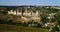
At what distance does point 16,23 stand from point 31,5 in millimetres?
425

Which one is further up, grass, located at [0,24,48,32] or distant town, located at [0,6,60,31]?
distant town, located at [0,6,60,31]

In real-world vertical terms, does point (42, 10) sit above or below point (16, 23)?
above

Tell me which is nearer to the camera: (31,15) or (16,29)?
(16,29)

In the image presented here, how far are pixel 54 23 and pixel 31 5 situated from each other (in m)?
0.52

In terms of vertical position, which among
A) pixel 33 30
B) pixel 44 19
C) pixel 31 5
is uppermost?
pixel 31 5

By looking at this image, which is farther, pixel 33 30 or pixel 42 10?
pixel 42 10

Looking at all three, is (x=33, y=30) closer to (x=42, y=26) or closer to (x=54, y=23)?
(x=42, y=26)

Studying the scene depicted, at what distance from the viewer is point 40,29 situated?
93.1 inches

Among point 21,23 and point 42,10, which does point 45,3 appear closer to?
point 42,10

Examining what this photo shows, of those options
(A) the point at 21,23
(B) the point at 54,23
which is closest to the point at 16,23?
(A) the point at 21,23

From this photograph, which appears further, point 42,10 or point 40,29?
point 42,10

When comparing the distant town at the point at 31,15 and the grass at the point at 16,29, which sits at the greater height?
the distant town at the point at 31,15

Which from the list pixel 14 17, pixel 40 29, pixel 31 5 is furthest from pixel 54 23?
pixel 14 17

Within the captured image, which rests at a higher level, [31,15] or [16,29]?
[31,15]
